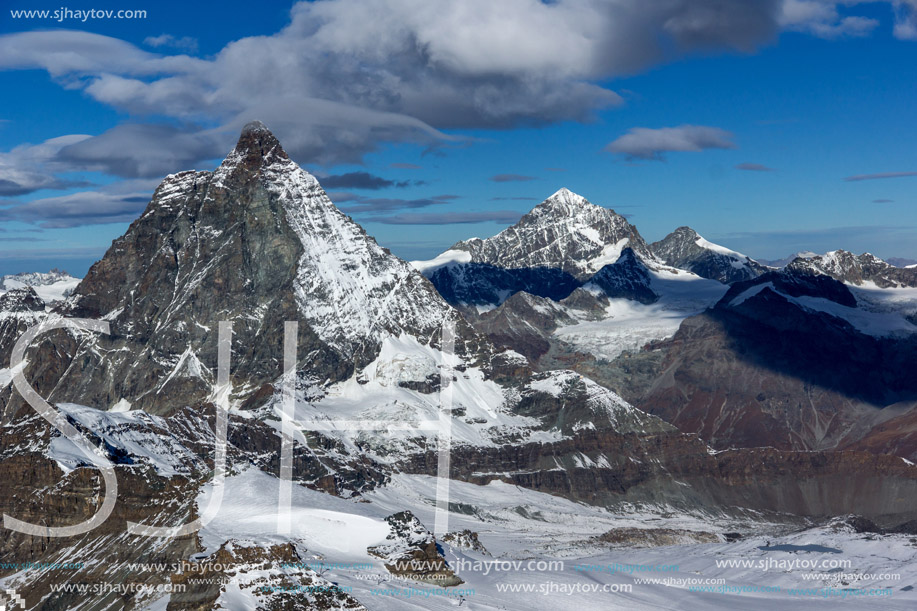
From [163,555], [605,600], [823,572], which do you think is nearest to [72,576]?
[163,555]

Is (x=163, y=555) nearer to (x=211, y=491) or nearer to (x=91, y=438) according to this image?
(x=211, y=491)

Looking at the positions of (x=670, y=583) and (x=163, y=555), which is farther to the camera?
(x=670, y=583)

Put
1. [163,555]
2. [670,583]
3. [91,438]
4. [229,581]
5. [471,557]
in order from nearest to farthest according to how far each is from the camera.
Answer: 1. [229,581]
2. [163,555]
3. [471,557]
4. [670,583]
5. [91,438]

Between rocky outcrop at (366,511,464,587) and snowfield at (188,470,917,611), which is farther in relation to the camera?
rocky outcrop at (366,511,464,587)

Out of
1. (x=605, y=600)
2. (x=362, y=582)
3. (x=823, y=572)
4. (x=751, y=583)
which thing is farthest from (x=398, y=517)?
(x=823, y=572)

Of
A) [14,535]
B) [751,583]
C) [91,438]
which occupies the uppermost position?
[91,438]

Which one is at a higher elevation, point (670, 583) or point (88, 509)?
point (88, 509)

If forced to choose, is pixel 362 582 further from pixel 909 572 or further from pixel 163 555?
pixel 909 572

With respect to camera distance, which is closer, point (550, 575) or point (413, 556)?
point (413, 556)

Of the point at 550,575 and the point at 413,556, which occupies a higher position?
the point at 413,556

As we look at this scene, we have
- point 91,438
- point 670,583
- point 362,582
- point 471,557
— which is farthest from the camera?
point 91,438

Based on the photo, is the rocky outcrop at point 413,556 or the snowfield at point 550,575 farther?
the rocky outcrop at point 413,556
